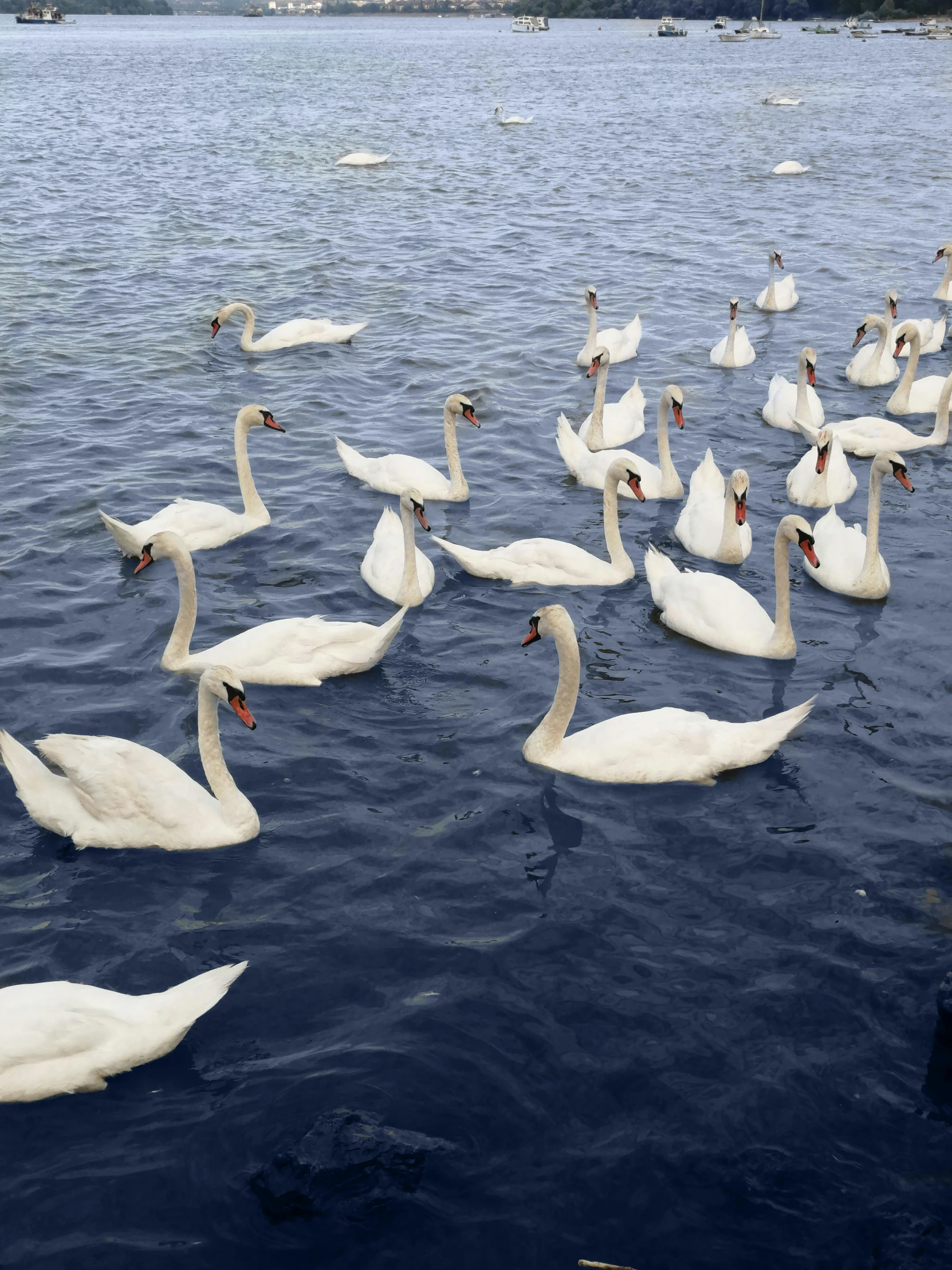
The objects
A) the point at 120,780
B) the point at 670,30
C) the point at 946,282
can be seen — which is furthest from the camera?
the point at 670,30

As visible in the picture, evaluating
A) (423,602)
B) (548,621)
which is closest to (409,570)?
(423,602)

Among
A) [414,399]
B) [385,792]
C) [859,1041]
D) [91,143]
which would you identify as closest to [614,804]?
[385,792]

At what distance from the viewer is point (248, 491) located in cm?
1232

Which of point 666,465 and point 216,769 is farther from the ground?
point 666,465

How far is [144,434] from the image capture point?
1507 centimetres

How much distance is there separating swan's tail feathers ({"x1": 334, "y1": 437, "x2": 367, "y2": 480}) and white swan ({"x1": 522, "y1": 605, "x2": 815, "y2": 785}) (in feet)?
18.4

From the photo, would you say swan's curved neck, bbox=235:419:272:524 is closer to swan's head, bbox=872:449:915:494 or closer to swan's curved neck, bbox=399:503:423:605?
swan's curved neck, bbox=399:503:423:605

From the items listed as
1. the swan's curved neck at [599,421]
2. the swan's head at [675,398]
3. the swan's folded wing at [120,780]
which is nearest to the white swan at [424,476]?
the swan's curved neck at [599,421]

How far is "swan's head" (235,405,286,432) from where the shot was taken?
12695 millimetres

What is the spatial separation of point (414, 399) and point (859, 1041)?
12118 mm

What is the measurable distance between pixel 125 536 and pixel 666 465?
587 cm

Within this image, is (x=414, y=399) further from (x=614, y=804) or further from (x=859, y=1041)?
(x=859, y=1041)

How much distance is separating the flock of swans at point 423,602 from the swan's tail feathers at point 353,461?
0.09 feet

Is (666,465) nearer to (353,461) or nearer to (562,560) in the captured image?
(562,560)
